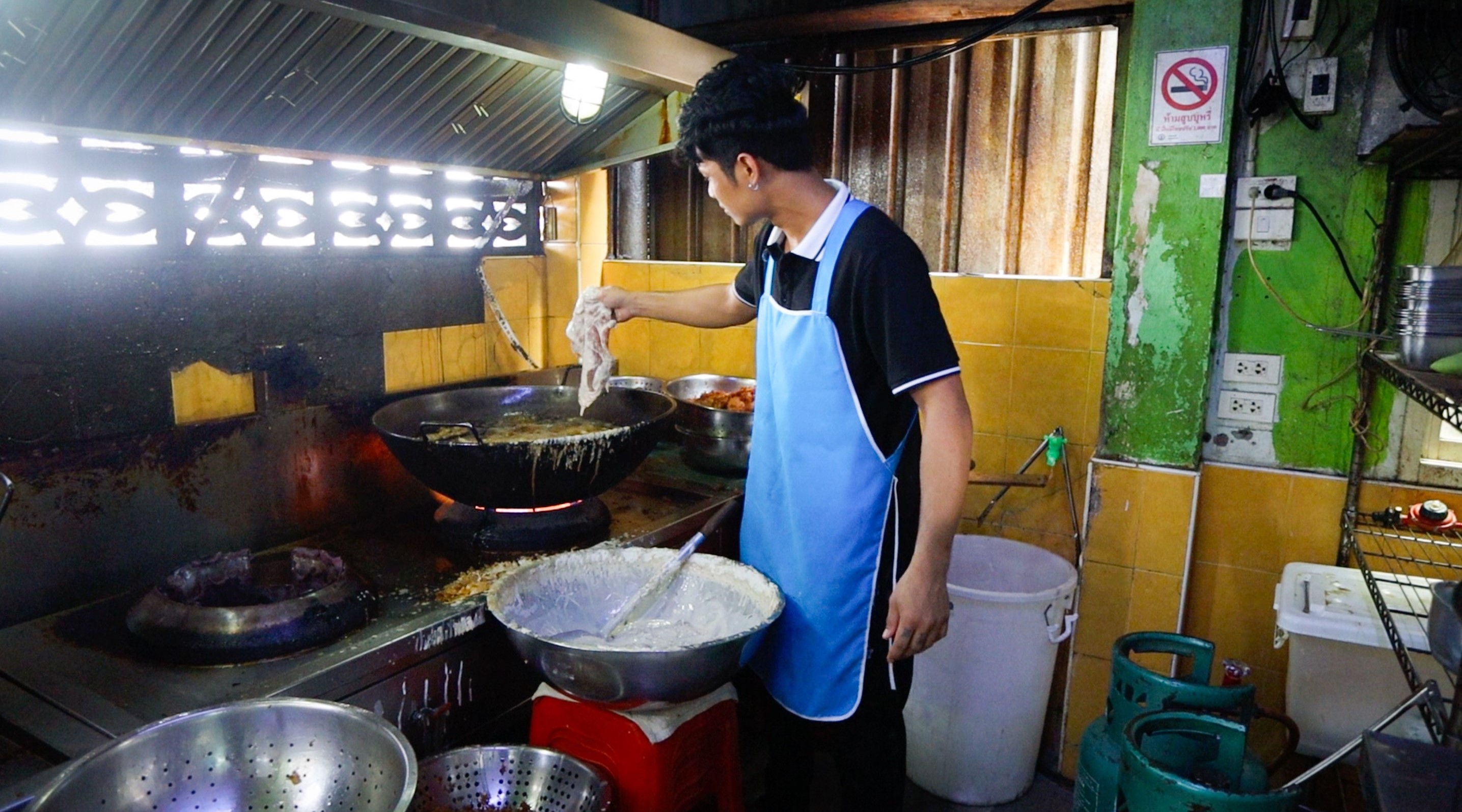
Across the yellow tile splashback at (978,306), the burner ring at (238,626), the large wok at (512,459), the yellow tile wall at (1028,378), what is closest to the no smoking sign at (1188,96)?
the yellow tile wall at (1028,378)

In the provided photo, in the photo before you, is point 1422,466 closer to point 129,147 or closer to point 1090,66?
point 1090,66

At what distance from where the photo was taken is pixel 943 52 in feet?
9.46

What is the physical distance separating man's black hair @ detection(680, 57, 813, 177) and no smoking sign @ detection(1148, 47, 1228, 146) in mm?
1335

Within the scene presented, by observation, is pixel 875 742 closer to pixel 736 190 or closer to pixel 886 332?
pixel 886 332

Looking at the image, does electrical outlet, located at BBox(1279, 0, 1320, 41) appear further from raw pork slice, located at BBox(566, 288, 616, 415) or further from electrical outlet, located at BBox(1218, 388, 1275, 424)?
raw pork slice, located at BBox(566, 288, 616, 415)

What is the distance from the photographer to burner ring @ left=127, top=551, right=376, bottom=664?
171 cm

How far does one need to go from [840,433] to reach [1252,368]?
62.1 inches

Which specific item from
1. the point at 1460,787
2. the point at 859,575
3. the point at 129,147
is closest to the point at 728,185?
the point at 859,575

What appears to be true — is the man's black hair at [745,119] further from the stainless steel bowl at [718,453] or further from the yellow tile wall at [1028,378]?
the yellow tile wall at [1028,378]

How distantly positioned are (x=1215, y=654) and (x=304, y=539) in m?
2.74

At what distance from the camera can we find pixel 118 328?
80.2 inches

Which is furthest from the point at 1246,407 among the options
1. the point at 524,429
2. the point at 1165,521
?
the point at 524,429

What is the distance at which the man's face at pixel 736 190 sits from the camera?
6.23ft

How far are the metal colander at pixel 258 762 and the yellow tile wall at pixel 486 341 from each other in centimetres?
155
